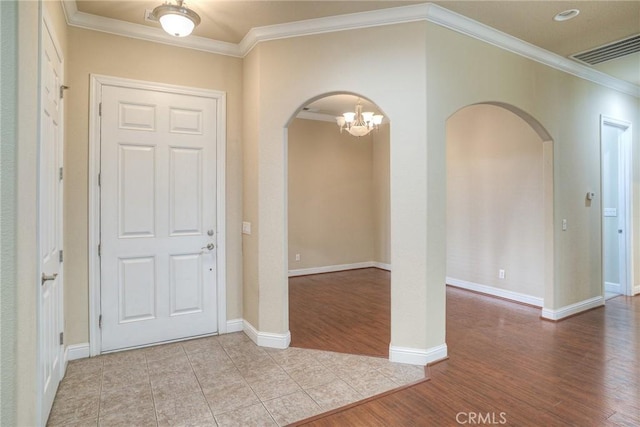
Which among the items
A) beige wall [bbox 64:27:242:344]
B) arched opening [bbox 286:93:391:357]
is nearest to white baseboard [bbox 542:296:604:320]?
arched opening [bbox 286:93:391:357]

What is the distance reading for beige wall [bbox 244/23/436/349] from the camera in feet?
9.57

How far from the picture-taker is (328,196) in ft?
22.1

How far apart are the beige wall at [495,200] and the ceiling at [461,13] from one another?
4.83ft

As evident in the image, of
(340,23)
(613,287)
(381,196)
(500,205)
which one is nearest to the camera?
(340,23)

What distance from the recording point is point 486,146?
5.06 meters

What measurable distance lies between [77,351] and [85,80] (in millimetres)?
2322

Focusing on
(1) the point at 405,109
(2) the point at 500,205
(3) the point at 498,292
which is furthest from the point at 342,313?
(2) the point at 500,205

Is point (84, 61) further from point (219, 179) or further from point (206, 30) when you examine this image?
point (219, 179)

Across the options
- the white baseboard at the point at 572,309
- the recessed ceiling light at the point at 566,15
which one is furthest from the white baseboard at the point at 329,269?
the recessed ceiling light at the point at 566,15

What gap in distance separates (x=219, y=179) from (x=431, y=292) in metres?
2.27

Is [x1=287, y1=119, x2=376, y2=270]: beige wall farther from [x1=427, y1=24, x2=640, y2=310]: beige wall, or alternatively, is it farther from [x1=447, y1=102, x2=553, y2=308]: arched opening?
[x1=427, y1=24, x2=640, y2=310]: beige wall

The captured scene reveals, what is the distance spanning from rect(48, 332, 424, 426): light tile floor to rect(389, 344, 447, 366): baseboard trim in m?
0.06

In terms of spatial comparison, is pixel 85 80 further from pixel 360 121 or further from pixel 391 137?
pixel 360 121

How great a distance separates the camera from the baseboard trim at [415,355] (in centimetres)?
291
